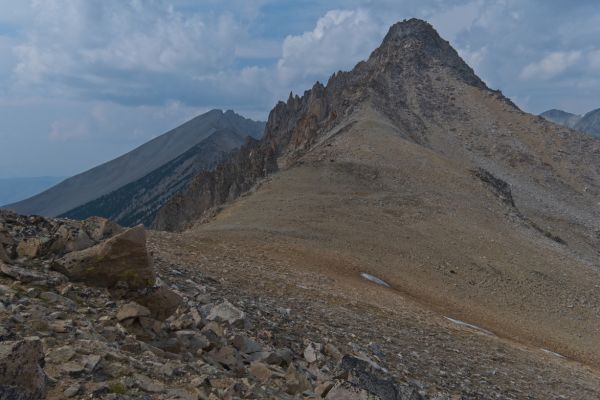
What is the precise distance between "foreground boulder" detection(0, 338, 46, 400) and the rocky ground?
0.03 ft

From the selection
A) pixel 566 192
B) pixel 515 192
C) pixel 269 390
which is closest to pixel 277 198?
pixel 269 390

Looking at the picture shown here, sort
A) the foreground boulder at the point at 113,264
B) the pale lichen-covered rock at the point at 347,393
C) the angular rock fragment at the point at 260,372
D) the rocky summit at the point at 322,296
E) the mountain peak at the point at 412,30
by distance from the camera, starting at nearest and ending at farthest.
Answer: the rocky summit at the point at 322,296 < the angular rock fragment at the point at 260,372 < the pale lichen-covered rock at the point at 347,393 < the foreground boulder at the point at 113,264 < the mountain peak at the point at 412,30

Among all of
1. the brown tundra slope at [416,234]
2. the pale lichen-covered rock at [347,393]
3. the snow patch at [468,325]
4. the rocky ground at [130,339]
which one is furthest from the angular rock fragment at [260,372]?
the snow patch at [468,325]

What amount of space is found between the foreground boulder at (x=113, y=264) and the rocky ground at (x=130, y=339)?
2cm

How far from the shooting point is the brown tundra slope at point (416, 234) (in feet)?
64.9

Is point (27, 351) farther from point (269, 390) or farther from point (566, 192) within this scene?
point (566, 192)

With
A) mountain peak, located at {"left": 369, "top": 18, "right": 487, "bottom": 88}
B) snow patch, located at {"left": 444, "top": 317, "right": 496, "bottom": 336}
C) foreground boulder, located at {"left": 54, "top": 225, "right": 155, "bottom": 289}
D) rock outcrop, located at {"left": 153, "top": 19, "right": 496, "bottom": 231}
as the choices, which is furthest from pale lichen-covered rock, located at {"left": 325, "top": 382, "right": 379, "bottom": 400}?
mountain peak, located at {"left": 369, "top": 18, "right": 487, "bottom": 88}

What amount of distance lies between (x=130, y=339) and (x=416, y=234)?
26342 mm

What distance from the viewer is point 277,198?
1377 inches

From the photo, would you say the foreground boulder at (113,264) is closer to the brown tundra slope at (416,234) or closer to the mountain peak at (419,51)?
the brown tundra slope at (416,234)

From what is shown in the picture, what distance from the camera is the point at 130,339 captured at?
789 centimetres

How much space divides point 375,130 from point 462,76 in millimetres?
53989

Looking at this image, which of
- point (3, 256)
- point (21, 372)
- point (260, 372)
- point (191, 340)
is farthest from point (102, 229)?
point (21, 372)

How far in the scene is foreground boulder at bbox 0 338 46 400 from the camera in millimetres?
5508
